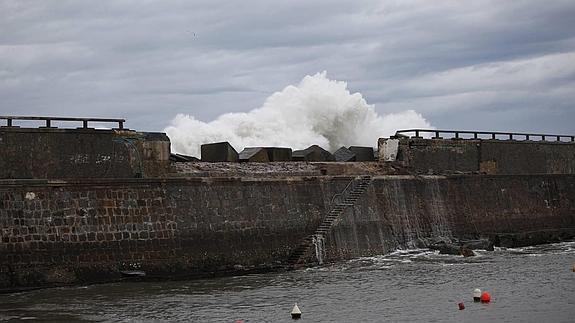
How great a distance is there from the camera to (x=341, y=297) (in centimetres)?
2058

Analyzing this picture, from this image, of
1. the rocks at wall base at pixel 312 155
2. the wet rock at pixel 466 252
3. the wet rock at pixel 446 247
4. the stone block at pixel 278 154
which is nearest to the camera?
the wet rock at pixel 466 252

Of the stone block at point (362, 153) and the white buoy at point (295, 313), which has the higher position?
the stone block at point (362, 153)

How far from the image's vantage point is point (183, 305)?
1959 cm

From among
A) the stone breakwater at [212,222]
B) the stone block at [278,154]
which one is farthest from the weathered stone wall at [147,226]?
the stone block at [278,154]

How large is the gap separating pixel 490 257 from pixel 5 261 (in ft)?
48.3

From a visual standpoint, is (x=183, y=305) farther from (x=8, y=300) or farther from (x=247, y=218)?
(x=247, y=218)

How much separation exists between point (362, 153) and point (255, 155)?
18.2ft

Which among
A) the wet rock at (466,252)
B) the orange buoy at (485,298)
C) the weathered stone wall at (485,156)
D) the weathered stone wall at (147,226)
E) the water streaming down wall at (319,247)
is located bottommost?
the orange buoy at (485,298)

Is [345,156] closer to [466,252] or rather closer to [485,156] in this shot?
[485,156]

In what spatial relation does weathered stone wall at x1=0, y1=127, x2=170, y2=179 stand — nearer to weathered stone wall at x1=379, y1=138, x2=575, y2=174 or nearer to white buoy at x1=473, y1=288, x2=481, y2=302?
white buoy at x1=473, y1=288, x2=481, y2=302

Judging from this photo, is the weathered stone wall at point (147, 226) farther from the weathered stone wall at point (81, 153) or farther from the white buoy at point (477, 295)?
the white buoy at point (477, 295)

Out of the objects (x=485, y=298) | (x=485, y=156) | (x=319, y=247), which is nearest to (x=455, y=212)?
(x=485, y=156)

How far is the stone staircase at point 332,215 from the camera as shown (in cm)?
2653

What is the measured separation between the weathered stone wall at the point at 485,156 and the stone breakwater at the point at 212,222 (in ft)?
4.07
